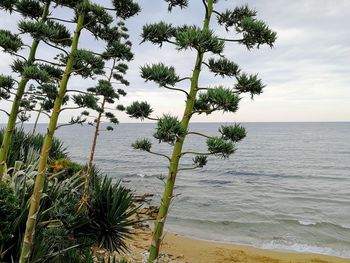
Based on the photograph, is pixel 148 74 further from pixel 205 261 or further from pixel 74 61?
pixel 205 261

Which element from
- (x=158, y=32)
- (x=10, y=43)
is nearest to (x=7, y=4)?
(x=10, y=43)

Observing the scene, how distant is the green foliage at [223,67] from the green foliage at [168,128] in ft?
2.76

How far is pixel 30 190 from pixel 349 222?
1400 cm

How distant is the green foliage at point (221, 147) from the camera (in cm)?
337

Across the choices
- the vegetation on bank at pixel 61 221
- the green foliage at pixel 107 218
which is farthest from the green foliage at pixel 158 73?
the green foliage at pixel 107 218

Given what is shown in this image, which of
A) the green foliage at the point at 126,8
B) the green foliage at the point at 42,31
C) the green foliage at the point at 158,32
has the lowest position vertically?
the green foliage at the point at 42,31

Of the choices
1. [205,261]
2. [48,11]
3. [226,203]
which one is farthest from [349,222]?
[48,11]

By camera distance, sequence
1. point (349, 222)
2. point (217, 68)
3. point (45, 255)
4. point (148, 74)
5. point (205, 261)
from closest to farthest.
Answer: point (148, 74) → point (217, 68) → point (45, 255) → point (205, 261) → point (349, 222)

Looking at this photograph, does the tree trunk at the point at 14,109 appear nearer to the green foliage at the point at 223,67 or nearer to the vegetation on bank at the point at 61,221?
the vegetation on bank at the point at 61,221

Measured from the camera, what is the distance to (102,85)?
399 centimetres

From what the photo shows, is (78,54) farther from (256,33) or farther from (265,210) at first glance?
(265,210)

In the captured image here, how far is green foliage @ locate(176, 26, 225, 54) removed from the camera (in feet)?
10.5

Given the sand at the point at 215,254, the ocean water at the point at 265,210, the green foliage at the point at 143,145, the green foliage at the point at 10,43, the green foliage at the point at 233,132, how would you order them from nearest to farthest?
the green foliage at the point at 233,132 < the green foliage at the point at 143,145 < the green foliage at the point at 10,43 < the sand at the point at 215,254 < the ocean water at the point at 265,210

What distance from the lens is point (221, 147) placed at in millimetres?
3379
